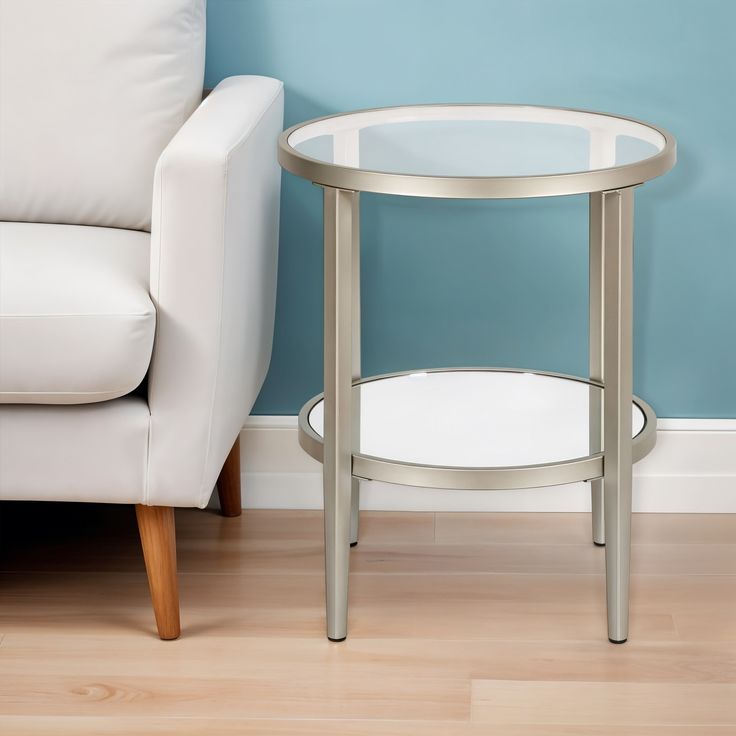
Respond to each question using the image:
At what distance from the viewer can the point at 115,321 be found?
1.25 meters

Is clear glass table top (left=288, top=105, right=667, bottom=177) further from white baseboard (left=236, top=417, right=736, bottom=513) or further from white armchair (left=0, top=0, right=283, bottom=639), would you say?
white baseboard (left=236, top=417, right=736, bottom=513)

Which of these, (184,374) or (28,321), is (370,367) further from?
(28,321)

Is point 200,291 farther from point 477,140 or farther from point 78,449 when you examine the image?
point 477,140

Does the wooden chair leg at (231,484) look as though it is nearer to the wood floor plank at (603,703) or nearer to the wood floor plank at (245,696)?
the wood floor plank at (245,696)

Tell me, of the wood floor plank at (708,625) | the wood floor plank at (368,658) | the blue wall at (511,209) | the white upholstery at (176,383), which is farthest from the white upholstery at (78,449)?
the wood floor plank at (708,625)

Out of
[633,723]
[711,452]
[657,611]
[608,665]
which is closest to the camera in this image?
[633,723]

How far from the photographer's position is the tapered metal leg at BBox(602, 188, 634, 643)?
1280mm

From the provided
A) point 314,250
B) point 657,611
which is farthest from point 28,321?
point 657,611

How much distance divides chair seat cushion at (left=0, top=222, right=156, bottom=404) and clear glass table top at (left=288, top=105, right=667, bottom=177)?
0.30 metres

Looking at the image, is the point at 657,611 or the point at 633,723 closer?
the point at 633,723

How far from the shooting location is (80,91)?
156 centimetres

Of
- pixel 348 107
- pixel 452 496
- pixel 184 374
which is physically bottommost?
pixel 452 496

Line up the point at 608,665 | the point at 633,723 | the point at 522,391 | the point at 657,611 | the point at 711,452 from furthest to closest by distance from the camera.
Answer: the point at 711,452 → the point at 522,391 → the point at 657,611 → the point at 608,665 → the point at 633,723

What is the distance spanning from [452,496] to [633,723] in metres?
0.64
